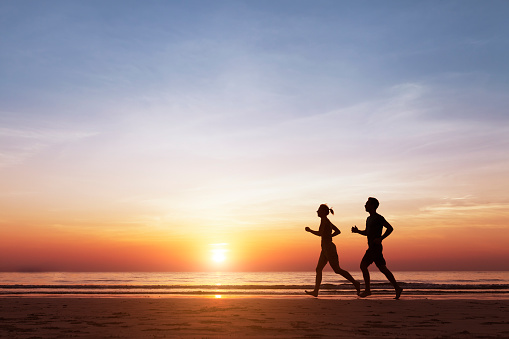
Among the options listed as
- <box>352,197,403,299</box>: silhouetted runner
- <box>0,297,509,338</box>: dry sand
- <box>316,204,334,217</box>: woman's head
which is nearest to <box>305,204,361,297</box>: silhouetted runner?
<box>316,204,334,217</box>: woman's head

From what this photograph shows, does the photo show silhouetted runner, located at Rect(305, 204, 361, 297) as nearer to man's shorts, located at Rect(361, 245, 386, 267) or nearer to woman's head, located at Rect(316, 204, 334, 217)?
woman's head, located at Rect(316, 204, 334, 217)

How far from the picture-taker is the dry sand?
6457mm

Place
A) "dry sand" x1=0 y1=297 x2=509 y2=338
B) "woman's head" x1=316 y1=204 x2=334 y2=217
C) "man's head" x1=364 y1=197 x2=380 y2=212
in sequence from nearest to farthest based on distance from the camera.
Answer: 1. "dry sand" x1=0 y1=297 x2=509 y2=338
2. "man's head" x1=364 y1=197 x2=380 y2=212
3. "woman's head" x1=316 y1=204 x2=334 y2=217

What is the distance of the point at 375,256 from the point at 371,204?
1.43m

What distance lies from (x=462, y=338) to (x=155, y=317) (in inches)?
203

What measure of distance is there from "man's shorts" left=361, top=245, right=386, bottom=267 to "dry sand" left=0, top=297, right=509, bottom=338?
248 cm

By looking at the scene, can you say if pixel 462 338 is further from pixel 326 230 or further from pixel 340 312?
pixel 326 230

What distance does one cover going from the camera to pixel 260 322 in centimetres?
776

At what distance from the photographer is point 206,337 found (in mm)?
6125

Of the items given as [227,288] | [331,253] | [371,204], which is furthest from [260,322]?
[227,288]

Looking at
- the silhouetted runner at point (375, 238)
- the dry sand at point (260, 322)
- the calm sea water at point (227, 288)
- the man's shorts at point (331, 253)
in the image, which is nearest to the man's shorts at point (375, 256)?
the silhouetted runner at point (375, 238)

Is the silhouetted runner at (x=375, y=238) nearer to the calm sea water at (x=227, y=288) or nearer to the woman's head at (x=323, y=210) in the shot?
the woman's head at (x=323, y=210)

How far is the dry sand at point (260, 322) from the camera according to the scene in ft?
21.2

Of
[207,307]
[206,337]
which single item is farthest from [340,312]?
[206,337]
